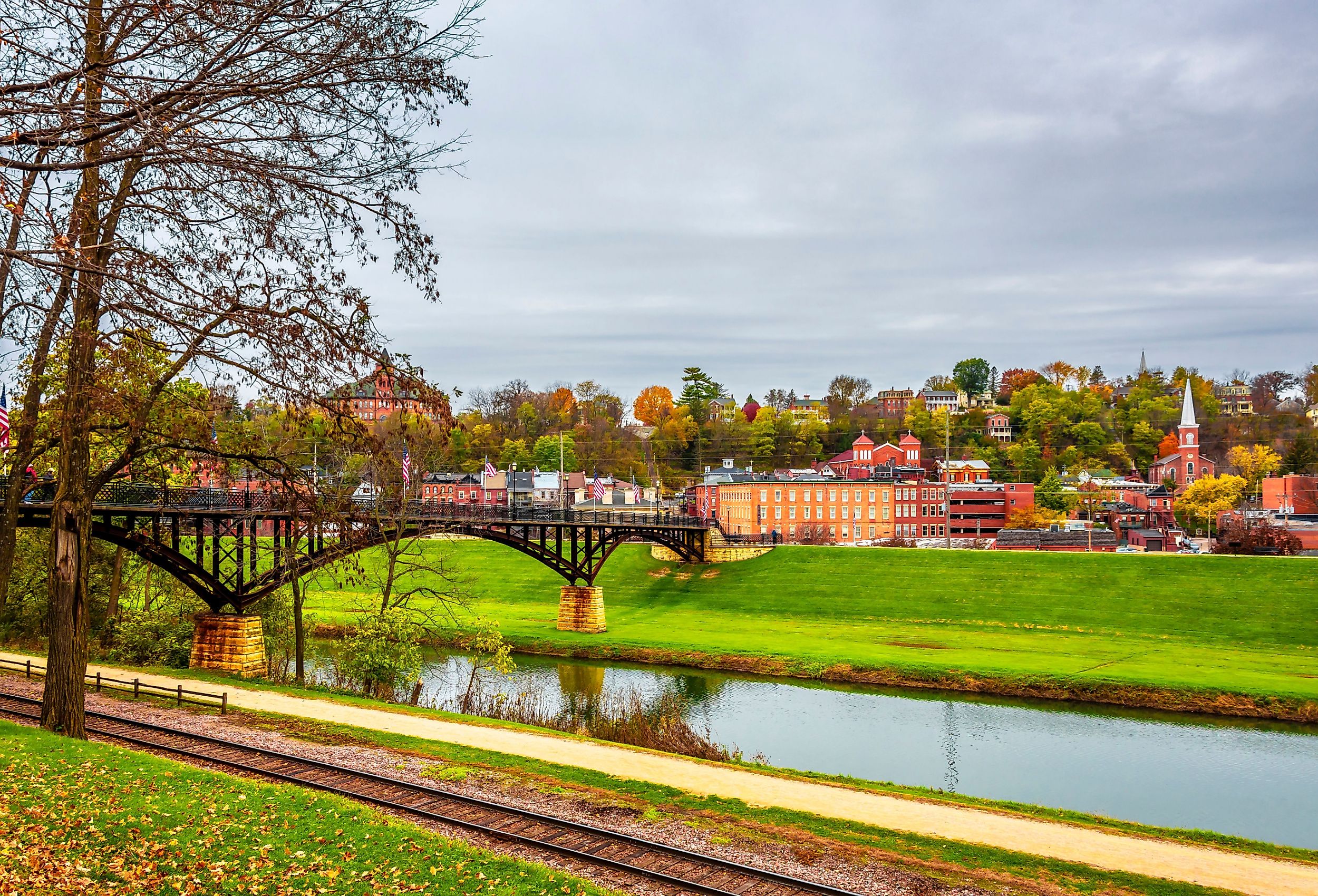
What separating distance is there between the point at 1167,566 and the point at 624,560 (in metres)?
38.8

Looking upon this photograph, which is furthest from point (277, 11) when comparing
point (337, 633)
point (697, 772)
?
point (337, 633)

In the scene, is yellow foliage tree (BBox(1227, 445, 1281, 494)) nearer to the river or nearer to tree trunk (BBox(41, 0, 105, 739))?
the river

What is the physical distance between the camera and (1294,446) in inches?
4641

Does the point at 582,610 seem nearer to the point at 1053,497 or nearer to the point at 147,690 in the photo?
the point at 147,690

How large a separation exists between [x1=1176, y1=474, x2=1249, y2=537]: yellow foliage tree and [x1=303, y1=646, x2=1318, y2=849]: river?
65970 millimetres

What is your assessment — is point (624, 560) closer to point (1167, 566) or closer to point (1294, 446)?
point (1167, 566)

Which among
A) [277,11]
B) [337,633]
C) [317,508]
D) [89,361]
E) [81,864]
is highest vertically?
[277,11]

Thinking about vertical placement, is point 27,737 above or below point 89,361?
below

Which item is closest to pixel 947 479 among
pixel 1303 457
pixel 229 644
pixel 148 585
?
pixel 229 644

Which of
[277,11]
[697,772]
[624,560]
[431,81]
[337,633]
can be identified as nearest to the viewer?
[277,11]

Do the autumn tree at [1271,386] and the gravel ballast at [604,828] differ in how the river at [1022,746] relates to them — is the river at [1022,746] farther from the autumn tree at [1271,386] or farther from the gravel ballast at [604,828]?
the autumn tree at [1271,386]

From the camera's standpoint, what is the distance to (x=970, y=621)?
5391cm

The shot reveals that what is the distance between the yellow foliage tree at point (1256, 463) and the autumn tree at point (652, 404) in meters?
82.8

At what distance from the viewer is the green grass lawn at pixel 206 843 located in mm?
12070
